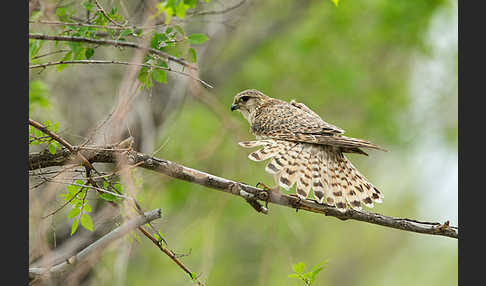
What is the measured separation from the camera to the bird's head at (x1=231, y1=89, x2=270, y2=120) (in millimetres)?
6497

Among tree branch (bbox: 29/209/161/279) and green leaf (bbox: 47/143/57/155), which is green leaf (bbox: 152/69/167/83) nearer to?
green leaf (bbox: 47/143/57/155)

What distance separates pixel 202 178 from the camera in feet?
12.4

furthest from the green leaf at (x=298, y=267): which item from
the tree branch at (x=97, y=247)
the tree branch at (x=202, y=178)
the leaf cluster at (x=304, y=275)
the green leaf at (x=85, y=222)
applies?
the green leaf at (x=85, y=222)

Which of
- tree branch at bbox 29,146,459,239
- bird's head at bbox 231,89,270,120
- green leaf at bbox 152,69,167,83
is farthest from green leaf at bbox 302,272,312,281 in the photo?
bird's head at bbox 231,89,270,120

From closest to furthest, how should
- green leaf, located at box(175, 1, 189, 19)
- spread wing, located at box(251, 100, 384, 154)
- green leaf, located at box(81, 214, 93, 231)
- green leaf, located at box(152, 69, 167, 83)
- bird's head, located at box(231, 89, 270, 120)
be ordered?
green leaf, located at box(175, 1, 189, 19) < green leaf, located at box(81, 214, 93, 231) < green leaf, located at box(152, 69, 167, 83) < spread wing, located at box(251, 100, 384, 154) < bird's head, located at box(231, 89, 270, 120)

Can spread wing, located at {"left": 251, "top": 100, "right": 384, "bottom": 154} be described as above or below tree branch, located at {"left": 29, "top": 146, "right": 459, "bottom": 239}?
above

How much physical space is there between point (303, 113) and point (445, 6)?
21.4 ft

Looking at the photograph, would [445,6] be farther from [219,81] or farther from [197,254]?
[197,254]

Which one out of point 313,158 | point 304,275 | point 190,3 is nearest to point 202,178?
point 304,275

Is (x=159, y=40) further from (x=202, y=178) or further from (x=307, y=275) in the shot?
(x=307, y=275)

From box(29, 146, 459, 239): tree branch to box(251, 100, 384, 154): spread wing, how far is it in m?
0.65

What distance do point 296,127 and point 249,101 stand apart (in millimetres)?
1356

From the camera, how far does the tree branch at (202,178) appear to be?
141 inches

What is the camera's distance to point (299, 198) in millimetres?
4391
